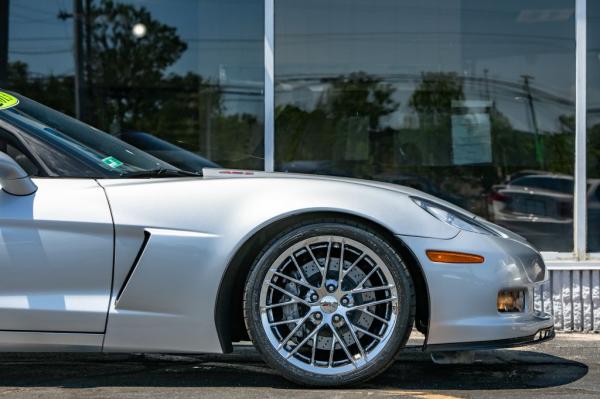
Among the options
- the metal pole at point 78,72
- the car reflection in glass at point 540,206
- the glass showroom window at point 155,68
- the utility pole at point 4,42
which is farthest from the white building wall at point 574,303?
the utility pole at point 4,42

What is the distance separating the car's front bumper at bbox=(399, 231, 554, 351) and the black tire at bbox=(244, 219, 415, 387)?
0.10 m

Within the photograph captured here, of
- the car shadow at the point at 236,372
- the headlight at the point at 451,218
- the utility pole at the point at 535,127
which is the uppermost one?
the utility pole at the point at 535,127

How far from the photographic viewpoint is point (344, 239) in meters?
4.00

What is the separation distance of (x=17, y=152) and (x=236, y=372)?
1477mm

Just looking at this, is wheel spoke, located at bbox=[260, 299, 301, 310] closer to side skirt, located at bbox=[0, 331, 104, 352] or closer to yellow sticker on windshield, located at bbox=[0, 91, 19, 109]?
side skirt, located at bbox=[0, 331, 104, 352]

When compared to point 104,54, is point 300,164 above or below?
below

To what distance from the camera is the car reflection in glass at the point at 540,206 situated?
668 cm

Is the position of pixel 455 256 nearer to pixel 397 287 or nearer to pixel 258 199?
pixel 397 287

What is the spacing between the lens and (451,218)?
4.09 m

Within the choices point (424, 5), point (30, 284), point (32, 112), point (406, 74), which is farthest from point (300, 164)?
point (30, 284)

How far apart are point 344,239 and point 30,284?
134 centimetres

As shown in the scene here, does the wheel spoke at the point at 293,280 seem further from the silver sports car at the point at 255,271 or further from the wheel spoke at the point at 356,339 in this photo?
the wheel spoke at the point at 356,339

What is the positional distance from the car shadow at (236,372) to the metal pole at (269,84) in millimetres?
2173

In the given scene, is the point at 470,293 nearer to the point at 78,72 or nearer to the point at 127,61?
the point at 127,61
